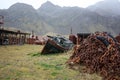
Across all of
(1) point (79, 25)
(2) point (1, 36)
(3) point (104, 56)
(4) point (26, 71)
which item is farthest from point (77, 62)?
(1) point (79, 25)

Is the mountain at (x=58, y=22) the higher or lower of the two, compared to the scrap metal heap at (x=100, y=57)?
higher

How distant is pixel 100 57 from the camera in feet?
31.6

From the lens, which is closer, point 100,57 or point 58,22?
point 100,57

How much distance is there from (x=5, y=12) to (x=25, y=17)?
12.4m

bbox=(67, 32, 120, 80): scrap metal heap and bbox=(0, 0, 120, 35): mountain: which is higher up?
bbox=(0, 0, 120, 35): mountain

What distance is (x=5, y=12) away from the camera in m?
105

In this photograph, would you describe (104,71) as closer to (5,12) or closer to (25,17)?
(25,17)

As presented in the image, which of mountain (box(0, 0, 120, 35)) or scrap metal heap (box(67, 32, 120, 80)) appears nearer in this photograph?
scrap metal heap (box(67, 32, 120, 80))

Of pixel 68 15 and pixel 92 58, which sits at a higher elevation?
pixel 68 15

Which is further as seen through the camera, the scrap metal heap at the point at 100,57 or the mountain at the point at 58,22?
the mountain at the point at 58,22

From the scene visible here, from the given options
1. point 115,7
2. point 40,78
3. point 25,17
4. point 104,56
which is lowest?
point 40,78

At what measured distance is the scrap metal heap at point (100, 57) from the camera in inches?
343

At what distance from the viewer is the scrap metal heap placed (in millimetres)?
8703

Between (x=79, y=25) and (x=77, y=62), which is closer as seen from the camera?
(x=77, y=62)
